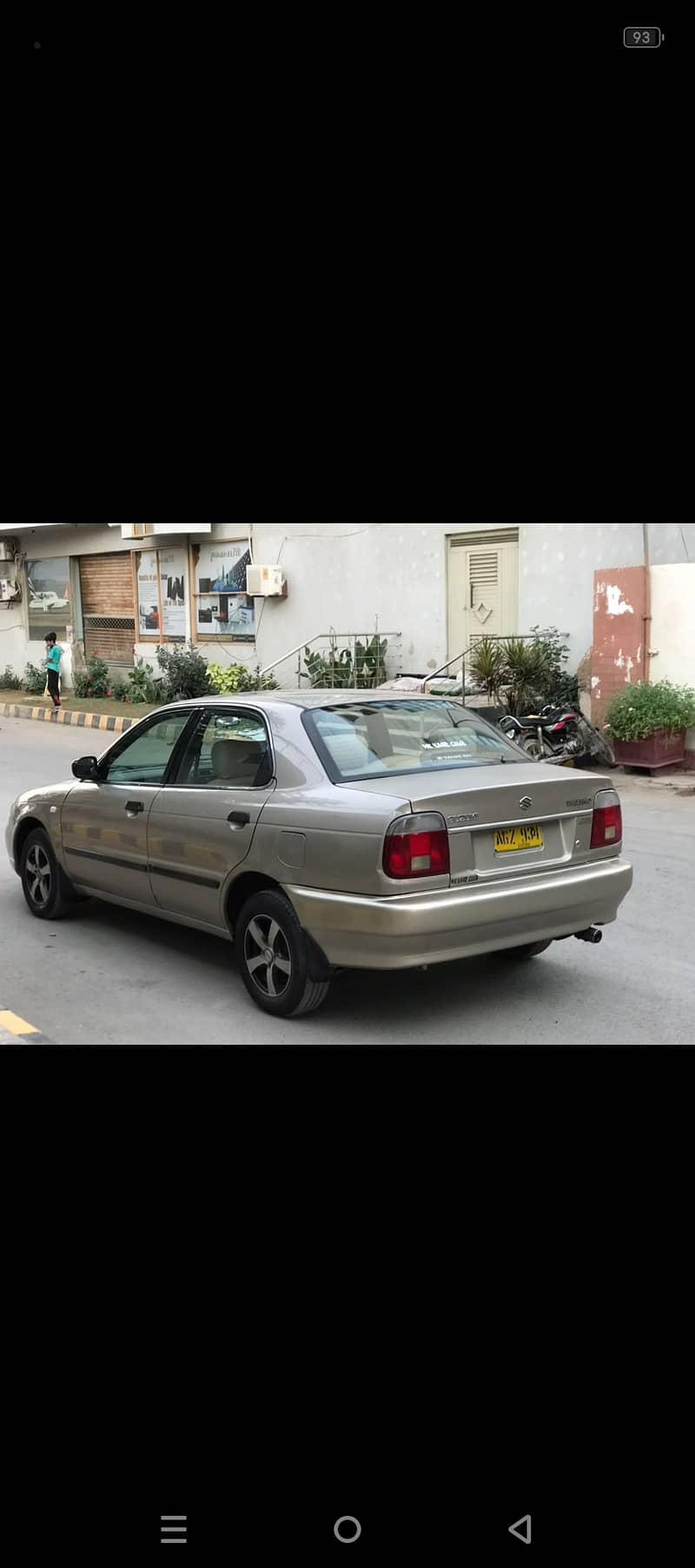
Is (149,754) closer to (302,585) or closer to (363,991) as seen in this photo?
(363,991)

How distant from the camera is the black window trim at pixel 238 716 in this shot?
18.6ft

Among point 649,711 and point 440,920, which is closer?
point 440,920

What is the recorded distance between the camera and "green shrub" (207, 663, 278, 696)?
19578mm

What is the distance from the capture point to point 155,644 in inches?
914

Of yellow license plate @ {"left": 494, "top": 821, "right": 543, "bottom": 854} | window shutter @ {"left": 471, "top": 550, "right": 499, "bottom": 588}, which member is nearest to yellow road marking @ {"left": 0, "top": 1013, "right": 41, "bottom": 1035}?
yellow license plate @ {"left": 494, "top": 821, "right": 543, "bottom": 854}

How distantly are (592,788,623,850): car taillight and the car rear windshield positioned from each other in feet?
1.53

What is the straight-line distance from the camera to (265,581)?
19.9m

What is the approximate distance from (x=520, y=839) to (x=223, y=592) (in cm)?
1698

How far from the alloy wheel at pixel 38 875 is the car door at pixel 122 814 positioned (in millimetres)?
310

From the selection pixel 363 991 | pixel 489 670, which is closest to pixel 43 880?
pixel 363 991

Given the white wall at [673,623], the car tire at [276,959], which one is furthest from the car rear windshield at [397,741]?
the white wall at [673,623]

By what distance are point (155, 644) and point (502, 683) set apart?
33.8 feet

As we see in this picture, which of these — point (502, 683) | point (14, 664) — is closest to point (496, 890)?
point (502, 683)
